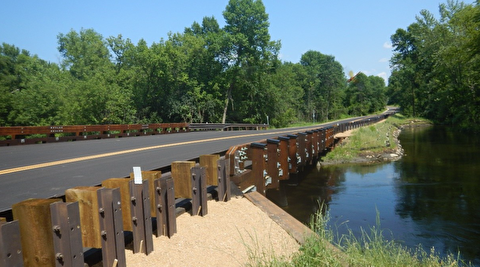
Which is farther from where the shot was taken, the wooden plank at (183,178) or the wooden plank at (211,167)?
the wooden plank at (211,167)

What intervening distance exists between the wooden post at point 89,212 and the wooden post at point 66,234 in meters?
0.34

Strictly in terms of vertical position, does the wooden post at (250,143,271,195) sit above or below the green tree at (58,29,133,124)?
below

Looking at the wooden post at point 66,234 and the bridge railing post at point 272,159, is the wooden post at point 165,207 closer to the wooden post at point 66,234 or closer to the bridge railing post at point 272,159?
the wooden post at point 66,234

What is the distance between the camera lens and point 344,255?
5.02m

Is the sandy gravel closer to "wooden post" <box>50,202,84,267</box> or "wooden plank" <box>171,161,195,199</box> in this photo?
"wooden plank" <box>171,161,195,199</box>

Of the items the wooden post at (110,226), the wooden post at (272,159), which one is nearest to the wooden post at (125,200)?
the wooden post at (110,226)

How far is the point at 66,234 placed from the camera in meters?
3.29

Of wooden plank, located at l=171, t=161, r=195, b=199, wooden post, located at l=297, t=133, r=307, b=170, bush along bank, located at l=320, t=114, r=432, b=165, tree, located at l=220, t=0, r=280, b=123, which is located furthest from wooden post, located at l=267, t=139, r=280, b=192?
tree, located at l=220, t=0, r=280, b=123

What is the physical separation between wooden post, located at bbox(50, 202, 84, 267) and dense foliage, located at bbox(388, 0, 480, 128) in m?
32.6

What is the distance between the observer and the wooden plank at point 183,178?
584 centimetres

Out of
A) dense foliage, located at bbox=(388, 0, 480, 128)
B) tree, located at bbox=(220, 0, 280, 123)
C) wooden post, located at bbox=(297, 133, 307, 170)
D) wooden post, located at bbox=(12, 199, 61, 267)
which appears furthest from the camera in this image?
tree, located at bbox=(220, 0, 280, 123)

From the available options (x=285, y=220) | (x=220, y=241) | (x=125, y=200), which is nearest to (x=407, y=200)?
(x=285, y=220)

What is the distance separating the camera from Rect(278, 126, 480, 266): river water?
9984 millimetres

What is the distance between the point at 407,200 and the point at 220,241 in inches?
419
